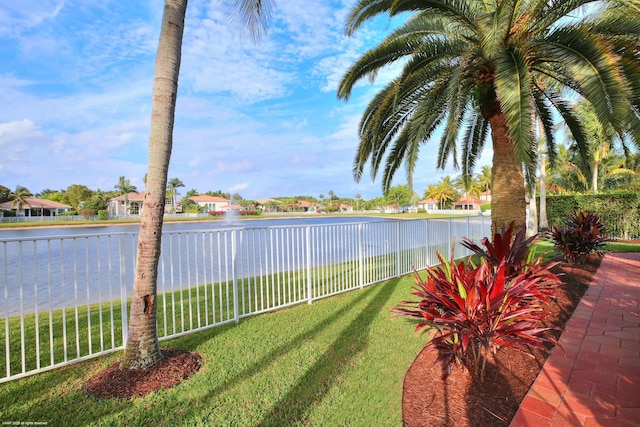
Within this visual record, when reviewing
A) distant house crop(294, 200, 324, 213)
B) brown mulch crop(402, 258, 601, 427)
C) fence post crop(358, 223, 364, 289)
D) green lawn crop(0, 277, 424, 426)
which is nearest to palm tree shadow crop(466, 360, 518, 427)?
brown mulch crop(402, 258, 601, 427)

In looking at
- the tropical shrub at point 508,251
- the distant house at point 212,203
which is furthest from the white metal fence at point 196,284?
the distant house at point 212,203

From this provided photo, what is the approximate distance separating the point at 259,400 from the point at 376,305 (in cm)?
315

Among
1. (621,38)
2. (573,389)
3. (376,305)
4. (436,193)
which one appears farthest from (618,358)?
(436,193)

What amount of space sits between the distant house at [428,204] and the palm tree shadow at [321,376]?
3451 inches

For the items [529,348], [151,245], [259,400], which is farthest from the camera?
[529,348]

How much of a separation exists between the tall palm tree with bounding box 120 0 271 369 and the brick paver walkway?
3.26 m

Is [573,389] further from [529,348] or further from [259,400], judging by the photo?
[259,400]

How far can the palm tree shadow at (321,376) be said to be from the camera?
2559mm

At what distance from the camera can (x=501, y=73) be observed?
4859 millimetres

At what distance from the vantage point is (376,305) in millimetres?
5570

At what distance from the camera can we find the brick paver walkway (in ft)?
7.98

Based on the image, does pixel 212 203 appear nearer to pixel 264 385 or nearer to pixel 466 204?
pixel 466 204

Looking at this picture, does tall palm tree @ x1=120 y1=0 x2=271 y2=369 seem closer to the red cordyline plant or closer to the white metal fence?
the white metal fence

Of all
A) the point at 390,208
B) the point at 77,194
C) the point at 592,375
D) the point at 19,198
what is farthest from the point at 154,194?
the point at 390,208
